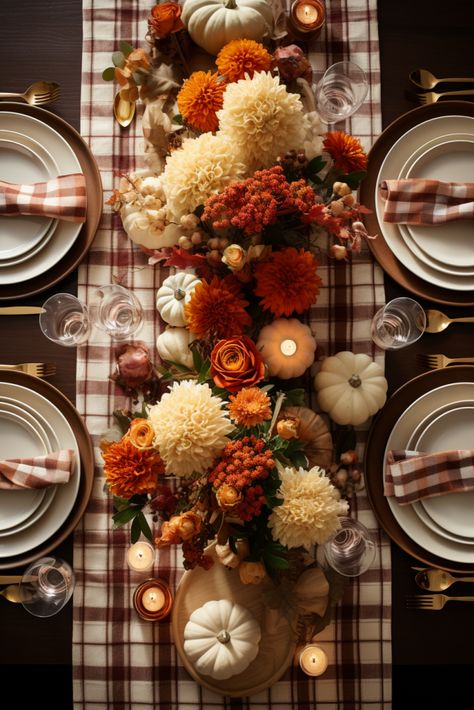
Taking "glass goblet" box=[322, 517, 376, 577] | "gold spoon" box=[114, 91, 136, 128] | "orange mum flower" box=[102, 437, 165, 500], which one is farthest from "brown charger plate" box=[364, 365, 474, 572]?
"gold spoon" box=[114, 91, 136, 128]

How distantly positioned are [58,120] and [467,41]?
1049mm

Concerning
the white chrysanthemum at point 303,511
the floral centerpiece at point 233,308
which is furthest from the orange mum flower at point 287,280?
the white chrysanthemum at point 303,511

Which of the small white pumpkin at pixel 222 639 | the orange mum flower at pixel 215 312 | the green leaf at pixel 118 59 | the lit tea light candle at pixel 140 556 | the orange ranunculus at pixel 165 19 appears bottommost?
the small white pumpkin at pixel 222 639

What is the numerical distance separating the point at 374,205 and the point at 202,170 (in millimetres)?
518

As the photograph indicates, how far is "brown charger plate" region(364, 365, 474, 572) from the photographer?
1.41m

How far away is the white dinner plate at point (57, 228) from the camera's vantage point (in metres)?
1.46

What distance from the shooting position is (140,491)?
1098mm

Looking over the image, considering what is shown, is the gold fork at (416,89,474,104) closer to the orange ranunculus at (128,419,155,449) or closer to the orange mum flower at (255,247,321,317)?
the orange mum flower at (255,247,321,317)

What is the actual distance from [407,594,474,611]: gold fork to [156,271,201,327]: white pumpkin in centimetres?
83

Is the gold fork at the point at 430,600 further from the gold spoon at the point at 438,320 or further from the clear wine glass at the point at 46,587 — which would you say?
the clear wine glass at the point at 46,587

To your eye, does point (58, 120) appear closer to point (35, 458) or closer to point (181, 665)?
point (35, 458)

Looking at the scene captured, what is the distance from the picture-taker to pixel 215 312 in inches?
46.8

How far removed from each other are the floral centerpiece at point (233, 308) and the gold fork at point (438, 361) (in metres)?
0.28

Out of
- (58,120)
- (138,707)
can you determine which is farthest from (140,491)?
(58,120)
